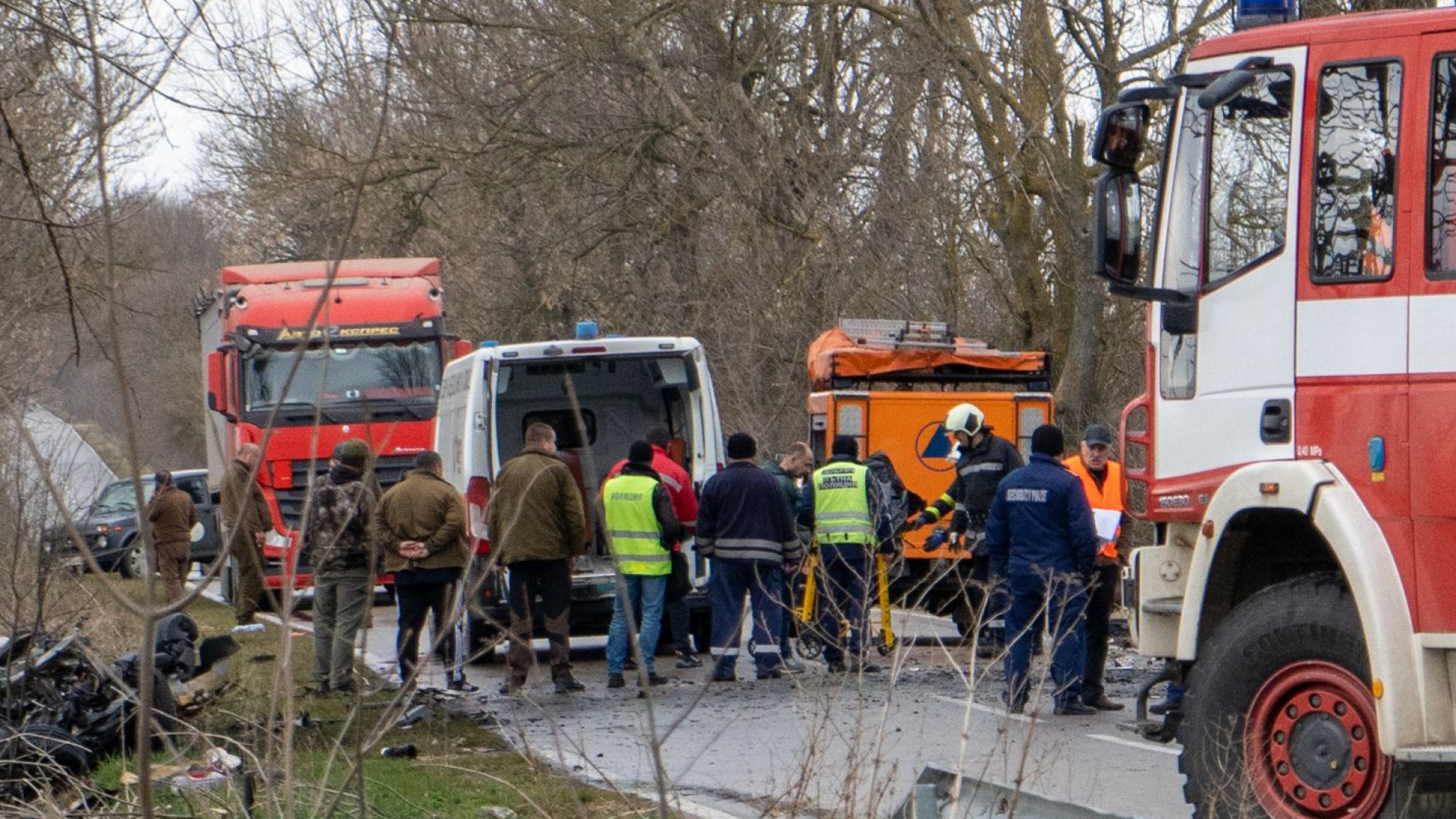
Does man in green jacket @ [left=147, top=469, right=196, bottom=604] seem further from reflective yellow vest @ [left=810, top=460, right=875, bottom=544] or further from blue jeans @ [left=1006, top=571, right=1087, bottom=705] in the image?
blue jeans @ [left=1006, top=571, right=1087, bottom=705]

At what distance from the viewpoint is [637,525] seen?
12430mm

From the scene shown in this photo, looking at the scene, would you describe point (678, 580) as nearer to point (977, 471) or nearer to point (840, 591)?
point (840, 591)

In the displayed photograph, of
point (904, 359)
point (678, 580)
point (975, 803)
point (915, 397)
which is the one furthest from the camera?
point (904, 359)

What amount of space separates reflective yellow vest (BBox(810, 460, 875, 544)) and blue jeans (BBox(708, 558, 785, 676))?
49 centimetres

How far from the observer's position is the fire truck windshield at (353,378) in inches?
781

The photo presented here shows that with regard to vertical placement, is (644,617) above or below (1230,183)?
below

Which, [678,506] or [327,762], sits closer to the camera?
[327,762]

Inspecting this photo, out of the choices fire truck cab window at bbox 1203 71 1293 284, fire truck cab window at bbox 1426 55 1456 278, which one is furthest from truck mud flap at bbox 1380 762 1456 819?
fire truck cab window at bbox 1203 71 1293 284

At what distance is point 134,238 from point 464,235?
50.0 feet

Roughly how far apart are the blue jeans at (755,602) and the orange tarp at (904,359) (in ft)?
16.1

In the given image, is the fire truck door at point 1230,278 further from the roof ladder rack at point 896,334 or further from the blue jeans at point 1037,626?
the roof ladder rack at point 896,334

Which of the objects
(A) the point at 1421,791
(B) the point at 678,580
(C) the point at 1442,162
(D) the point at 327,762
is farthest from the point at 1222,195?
(B) the point at 678,580

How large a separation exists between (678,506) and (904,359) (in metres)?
4.90

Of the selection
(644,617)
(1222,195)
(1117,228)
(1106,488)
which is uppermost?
(1222,195)
